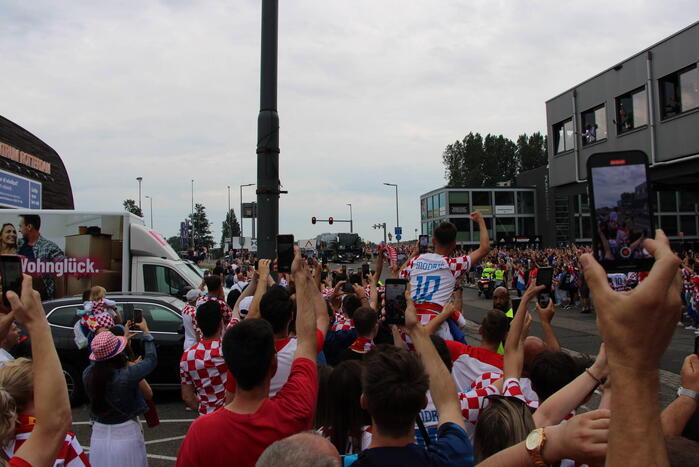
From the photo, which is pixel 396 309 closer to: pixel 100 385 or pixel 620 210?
pixel 620 210

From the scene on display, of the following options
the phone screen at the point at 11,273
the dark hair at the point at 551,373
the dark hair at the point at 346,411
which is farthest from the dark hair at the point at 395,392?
the phone screen at the point at 11,273

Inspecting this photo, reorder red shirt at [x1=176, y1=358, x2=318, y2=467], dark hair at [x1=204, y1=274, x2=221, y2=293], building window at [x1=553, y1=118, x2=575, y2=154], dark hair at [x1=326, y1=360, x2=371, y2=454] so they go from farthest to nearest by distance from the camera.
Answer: building window at [x1=553, y1=118, x2=575, y2=154] → dark hair at [x1=204, y1=274, x2=221, y2=293] → dark hair at [x1=326, y1=360, x2=371, y2=454] → red shirt at [x1=176, y1=358, x2=318, y2=467]

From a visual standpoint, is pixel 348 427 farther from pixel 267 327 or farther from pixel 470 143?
pixel 470 143

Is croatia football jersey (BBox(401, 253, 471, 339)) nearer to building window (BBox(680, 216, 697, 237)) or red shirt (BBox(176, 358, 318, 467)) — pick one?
red shirt (BBox(176, 358, 318, 467))

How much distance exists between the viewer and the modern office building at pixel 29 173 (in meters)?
22.7

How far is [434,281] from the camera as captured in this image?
5352mm

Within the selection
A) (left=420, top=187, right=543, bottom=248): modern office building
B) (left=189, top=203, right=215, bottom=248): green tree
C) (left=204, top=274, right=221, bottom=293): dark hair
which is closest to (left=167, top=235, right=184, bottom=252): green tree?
(left=189, top=203, right=215, bottom=248): green tree

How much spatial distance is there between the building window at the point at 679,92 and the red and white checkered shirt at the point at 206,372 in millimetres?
20337

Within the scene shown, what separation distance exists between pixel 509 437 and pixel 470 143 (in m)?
98.2

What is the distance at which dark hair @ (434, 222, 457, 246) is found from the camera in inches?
211

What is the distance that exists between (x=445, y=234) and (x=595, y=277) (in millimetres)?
4019

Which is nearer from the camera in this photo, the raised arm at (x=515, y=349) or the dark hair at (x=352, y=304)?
the raised arm at (x=515, y=349)

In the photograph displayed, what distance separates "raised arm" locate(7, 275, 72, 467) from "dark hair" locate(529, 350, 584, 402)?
2.39 metres

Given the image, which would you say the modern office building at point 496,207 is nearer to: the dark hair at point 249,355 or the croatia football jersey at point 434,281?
the croatia football jersey at point 434,281
